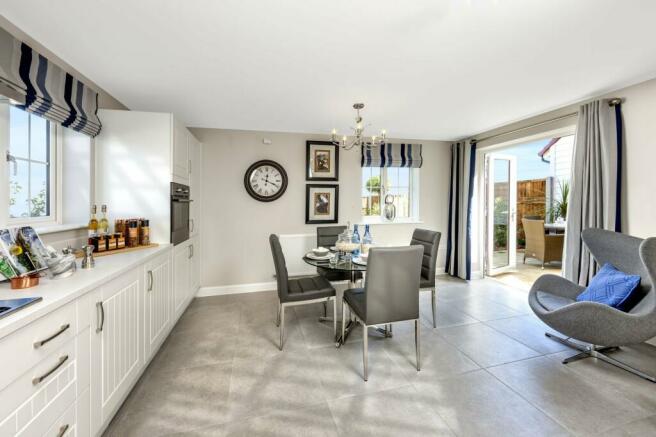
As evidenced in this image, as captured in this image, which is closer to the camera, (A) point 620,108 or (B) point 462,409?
(B) point 462,409

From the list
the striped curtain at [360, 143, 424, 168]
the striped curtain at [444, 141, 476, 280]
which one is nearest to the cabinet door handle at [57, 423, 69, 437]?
the striped curtain at [360, 143, 424, 168]

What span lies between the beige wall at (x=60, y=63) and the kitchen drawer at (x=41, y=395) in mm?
1906

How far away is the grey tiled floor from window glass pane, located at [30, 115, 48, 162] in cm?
181

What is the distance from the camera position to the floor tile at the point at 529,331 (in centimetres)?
244

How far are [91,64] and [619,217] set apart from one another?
4802 mm

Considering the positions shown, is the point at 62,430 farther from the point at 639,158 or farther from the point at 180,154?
the point at 639,158

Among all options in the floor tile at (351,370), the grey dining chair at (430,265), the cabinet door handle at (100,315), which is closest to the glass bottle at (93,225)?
the cabinet door handle at (100,315)

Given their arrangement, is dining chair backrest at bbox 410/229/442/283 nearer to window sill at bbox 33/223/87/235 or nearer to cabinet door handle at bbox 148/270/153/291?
cabinet door handle at bbox 148/270/153/291

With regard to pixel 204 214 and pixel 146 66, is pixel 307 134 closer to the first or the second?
pixel 204 214

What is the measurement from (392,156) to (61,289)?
415 cm

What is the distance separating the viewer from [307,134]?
13.5ft

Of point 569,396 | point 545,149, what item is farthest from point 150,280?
point 545,149

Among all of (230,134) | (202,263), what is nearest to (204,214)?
(202,263)

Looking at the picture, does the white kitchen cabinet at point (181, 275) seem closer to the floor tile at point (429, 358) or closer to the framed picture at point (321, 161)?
the framed picture at point (321, 161)
